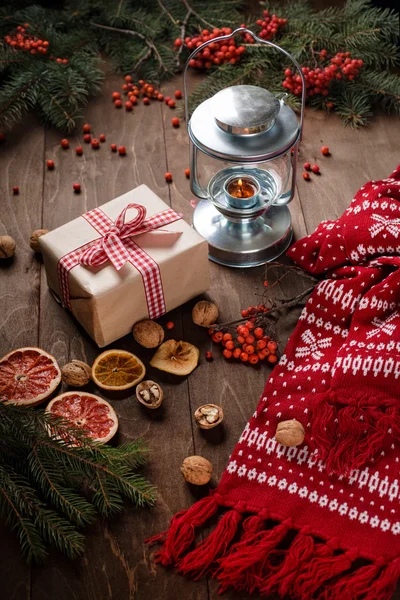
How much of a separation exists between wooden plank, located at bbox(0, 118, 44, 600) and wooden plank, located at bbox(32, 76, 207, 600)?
26 mm

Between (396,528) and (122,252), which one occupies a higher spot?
(122,252)

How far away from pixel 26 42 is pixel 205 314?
3.40ft

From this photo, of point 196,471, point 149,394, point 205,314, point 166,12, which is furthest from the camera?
point 166,12

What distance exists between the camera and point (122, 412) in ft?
4.60

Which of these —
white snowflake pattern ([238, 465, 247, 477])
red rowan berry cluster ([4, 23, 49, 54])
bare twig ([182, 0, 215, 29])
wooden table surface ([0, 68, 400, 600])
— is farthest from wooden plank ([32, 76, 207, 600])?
bare twig ([182, 0, 215, 29])

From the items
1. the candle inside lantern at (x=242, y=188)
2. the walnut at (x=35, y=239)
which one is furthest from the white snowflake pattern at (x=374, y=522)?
the walnut at (x=35, y=239)

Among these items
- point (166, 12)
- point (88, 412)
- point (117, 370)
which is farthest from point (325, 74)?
point (88, 412)

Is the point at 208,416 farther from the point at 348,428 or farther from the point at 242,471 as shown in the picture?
the point at 348,428

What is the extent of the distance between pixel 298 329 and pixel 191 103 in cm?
83

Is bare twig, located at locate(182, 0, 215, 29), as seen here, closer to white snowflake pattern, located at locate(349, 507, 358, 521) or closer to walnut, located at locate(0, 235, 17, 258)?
walnut, located at locate(0, 235, 17, 258)

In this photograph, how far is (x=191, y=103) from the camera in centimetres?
201

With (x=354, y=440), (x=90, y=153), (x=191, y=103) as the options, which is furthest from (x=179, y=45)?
(x=354, y=440)

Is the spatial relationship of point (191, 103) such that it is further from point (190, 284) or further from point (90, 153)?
point (190, 284)

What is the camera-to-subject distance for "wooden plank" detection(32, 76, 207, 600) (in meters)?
1.17
